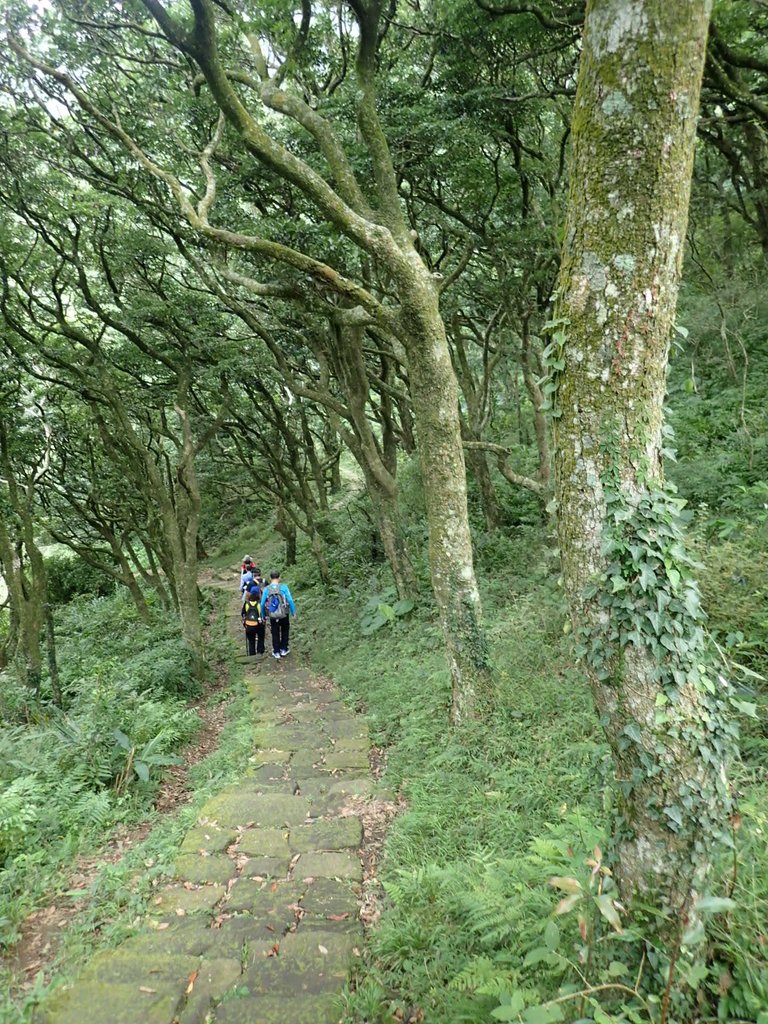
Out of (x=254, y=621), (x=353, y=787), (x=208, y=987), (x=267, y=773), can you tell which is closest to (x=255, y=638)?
(x=254, y=621)

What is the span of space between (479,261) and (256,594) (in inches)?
318

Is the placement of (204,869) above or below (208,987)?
above

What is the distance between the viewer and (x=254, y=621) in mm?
12148

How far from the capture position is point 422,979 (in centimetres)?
345

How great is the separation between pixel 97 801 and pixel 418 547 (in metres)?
8.96

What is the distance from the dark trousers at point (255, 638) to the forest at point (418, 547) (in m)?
1.00

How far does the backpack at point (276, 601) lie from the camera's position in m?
11.6

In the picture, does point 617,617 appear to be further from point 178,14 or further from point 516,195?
point 516,195

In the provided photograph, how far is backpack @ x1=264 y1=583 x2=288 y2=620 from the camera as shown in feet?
38.0

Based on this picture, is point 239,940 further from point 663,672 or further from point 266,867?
point 663,672

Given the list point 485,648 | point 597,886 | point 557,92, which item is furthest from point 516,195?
point 597,886

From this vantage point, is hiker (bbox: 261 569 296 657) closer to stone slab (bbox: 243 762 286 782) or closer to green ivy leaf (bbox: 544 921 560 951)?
stone slab (bbox: 243 762 286 782)

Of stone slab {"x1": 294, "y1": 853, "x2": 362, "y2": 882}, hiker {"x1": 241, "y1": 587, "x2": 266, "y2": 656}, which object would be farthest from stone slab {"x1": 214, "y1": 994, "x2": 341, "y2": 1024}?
hiker {"x1": 241, "y1": 587, "x2": 266, "y2": 656}

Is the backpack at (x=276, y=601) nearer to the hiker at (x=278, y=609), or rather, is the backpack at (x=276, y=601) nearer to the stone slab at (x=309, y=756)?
the hiker at (x=278, y=609)
